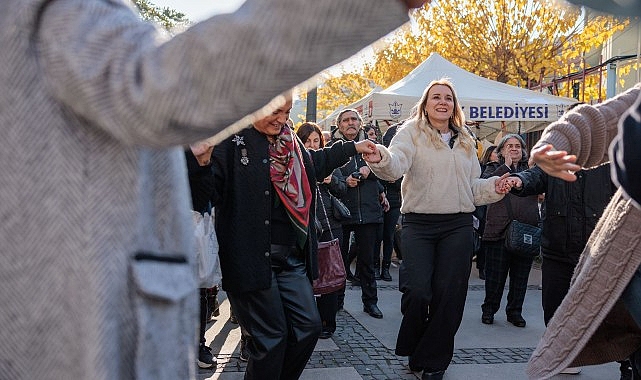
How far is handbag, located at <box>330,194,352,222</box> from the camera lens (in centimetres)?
707

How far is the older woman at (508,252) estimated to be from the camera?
7.12m

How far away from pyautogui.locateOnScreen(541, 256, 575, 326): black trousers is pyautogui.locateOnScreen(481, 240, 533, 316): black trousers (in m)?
1.81

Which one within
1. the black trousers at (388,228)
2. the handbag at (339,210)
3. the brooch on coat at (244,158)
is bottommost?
the black trousers at (388,228)

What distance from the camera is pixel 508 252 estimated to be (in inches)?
283

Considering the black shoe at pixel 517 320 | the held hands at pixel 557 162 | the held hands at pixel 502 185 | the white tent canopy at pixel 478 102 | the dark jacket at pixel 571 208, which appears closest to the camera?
the held hands at pixel 557 162

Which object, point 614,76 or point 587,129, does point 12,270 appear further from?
point 614,76

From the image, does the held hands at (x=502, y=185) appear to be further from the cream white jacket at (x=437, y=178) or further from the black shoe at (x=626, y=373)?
the black shoe at (x=626, y=373)

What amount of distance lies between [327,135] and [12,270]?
869cm

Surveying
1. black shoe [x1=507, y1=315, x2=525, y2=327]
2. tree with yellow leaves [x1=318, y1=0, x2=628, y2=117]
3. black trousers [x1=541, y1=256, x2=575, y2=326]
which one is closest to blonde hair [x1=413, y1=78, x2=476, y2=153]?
black trousers [x1=541, y1=256, x2=575, y2=326]

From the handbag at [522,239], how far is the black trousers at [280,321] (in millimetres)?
3412

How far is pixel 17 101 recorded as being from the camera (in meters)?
1.17

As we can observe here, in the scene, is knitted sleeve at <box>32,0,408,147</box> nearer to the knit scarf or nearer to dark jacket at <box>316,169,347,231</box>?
the knit scarf

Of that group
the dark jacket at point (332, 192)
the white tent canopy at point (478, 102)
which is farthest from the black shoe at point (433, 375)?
the white tent canopy at point (478, 102)

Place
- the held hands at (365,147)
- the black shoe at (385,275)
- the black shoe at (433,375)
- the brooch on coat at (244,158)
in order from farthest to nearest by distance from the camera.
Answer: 1. the black shoe at (385,275)
2. the black shoe at (433,375)
3. the held hands at (365,147)
4. the brooch on coat at (244,158)
